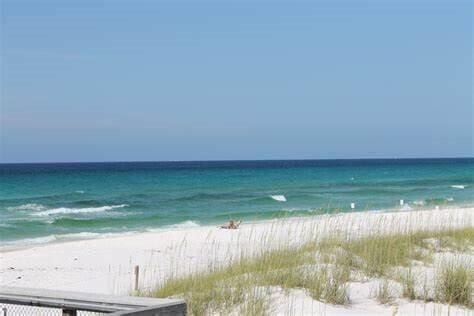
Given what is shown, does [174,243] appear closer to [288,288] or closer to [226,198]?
[288,288]

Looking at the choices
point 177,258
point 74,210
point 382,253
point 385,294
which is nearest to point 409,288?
point 385,294

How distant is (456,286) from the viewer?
7.87m

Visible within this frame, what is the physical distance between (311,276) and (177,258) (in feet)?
20.1

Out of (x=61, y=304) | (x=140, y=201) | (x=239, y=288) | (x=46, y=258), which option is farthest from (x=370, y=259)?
(x=140, y=201)

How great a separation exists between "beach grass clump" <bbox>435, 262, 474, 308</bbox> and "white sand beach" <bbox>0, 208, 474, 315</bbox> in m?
0.24

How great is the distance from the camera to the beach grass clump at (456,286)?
25.5 feet

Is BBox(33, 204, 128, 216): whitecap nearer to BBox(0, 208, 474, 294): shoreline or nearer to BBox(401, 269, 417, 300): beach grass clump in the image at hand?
BBox(0, 208, 474, 294): shoreline

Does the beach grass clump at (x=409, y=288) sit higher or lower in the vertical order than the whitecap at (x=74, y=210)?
lower


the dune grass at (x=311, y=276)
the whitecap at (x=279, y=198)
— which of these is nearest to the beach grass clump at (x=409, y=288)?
Result: the dune grass at (x=311, y=276)

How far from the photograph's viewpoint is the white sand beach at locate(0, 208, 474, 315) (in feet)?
25.3

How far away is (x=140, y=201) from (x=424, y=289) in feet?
107

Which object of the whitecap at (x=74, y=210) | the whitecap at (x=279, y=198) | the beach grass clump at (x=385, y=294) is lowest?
the beach grass clump at (x=385, y=294)

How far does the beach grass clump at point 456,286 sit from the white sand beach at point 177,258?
241 mm

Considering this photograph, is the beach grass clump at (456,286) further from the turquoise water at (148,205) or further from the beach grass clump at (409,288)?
the turquoise water at (148,205)
